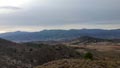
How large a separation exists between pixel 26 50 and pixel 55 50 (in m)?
→ 5.35

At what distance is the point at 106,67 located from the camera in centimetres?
2234

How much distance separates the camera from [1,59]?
47.5 m

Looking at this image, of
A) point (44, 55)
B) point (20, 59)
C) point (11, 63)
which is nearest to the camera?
point (11, 63)

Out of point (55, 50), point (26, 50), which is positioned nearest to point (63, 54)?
point (55, 50)

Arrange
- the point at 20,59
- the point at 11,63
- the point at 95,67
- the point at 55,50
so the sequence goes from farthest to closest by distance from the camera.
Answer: the point at 55,50 → the point at 20,59 → the point at 11,63 → the point at 95,67

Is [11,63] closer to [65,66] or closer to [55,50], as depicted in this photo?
[55,50]

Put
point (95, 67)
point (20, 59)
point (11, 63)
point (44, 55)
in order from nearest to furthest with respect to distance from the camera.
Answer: point (95, 67)
point (11, 63)
point (20, 59)
point (44, 55)

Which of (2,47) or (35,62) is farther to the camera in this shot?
(2,47)

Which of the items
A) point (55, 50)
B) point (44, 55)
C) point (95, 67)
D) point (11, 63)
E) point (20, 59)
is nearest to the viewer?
point (95, 67)

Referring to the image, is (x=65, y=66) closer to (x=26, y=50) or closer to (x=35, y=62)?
(x=35, y=62)

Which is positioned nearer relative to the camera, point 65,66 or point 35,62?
point 65,66

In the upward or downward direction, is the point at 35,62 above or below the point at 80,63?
below

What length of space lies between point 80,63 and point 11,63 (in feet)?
82.4

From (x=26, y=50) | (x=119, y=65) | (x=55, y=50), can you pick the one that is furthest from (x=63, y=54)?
(x=119, y=65)
